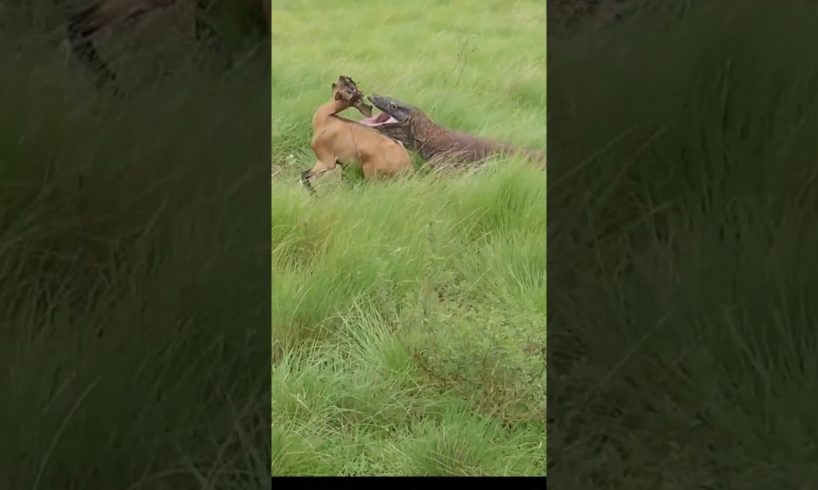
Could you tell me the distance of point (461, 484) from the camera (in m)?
0.98

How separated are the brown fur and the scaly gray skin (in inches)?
2.2

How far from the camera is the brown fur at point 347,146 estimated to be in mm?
1900

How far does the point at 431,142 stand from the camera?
2.02m

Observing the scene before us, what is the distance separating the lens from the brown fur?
1900 mm
